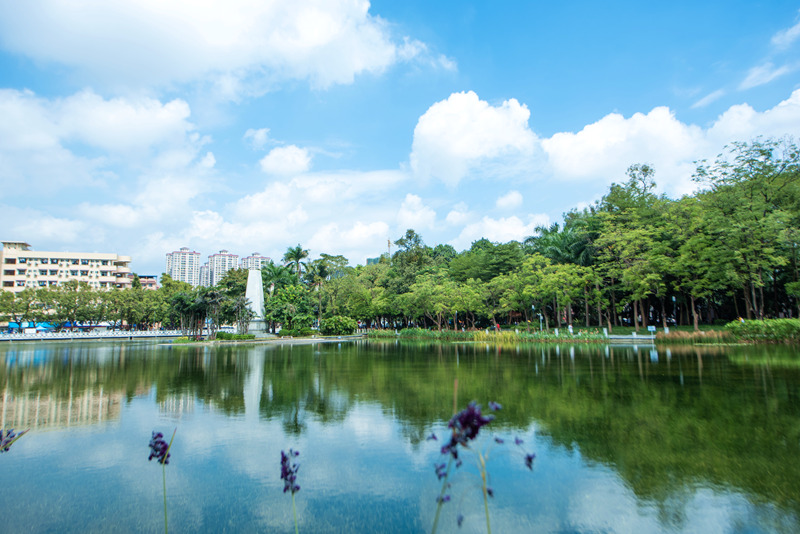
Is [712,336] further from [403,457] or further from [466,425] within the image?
[466,425]

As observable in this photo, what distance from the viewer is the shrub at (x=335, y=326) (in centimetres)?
4675

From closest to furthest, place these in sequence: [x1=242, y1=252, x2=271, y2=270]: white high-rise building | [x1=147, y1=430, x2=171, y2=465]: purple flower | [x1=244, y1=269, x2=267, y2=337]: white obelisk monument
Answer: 1. [x1=147, y1=430, x2=171, y2=465]: purple flower
2. [x1=244, y1=269, x2=267, y2=337]: white obelisk monument
3. [x1=242, y1=252, x2=271, y2=270]: white high-rise building

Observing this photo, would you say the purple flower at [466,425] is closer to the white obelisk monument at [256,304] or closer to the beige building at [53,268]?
the white obelisk monument at [256,304]

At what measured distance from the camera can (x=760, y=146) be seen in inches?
1203

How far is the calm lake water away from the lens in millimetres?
4500

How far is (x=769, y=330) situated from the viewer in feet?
75.5

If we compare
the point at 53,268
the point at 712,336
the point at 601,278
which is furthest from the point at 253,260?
the point at 712,336

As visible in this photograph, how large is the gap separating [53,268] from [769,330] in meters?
107

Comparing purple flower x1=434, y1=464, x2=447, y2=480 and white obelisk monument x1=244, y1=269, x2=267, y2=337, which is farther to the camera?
white obelisk monument x1=244, y1=269, x2=267, y2=337

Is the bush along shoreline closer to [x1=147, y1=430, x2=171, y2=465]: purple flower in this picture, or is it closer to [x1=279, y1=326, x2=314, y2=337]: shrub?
[x1=279, y1=326, x2=314, y2=337]: shrub

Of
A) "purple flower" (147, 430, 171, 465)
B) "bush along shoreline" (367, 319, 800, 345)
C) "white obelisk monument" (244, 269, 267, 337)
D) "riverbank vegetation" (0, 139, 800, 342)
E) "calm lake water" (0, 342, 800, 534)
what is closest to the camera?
"purple flower" (147, 430, 171, 465)

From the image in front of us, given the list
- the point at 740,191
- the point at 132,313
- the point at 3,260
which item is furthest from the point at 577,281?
the point at 3,260

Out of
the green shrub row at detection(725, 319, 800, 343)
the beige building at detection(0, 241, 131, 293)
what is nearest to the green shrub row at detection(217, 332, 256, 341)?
the green shrub row at detection(725, 319, 800, 343)

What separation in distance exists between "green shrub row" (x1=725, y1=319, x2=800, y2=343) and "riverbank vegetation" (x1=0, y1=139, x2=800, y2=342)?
10cm
